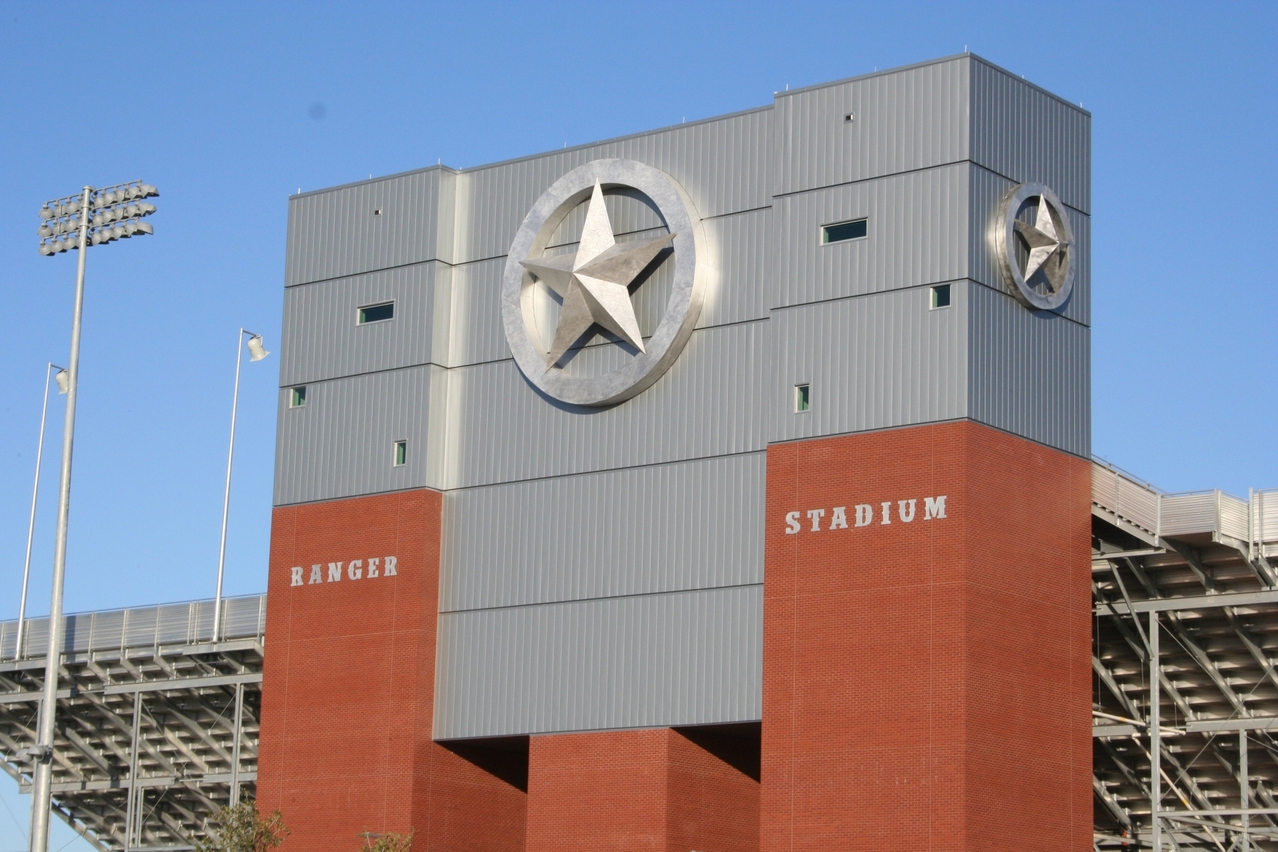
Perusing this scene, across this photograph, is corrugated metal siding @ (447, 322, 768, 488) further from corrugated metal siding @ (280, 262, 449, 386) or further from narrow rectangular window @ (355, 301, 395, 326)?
narrow rectangular window @ (355, 301, 395, 326)

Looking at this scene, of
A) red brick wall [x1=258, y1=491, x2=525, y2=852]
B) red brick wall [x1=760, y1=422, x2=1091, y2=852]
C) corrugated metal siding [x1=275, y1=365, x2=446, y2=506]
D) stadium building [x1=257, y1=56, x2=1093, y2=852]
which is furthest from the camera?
corrugated metal siding [x1=275, y1=365, x2=446, y2=506]

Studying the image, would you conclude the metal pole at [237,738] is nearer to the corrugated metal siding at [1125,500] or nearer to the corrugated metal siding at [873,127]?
the corrugated metal siding at [873,127]

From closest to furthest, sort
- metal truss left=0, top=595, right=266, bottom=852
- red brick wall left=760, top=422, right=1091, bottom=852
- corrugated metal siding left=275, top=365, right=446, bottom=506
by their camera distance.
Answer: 1. red brick wall left=760, top=422, right=1091, bottom=852
2. corrugated metal siding left=275, top=365, right=446, bottom=506
3. metal truss left=0, top=595, right=266, bottom=852

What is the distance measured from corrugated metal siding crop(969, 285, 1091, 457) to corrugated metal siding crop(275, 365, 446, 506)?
61.1ft

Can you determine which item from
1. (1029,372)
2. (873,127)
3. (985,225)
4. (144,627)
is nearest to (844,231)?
(873,127)

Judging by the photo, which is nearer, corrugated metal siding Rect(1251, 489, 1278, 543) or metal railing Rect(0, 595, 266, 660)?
corrugated metal siding Rect(1251, 489, 1278, 543)

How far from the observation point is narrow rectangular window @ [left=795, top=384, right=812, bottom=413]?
62562 millimetres

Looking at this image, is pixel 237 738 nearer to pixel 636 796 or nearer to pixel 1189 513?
pixel 636 796

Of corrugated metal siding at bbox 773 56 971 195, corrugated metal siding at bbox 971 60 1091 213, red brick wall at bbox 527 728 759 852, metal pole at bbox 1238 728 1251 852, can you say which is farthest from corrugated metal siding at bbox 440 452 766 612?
metal pole at bbox 1238 728 1251 852

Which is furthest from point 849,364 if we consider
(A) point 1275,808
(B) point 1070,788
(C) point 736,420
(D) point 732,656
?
(A) point 1275,808

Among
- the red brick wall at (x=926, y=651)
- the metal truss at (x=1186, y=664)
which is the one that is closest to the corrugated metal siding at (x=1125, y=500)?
the metal truss at (x=1186, y=664)

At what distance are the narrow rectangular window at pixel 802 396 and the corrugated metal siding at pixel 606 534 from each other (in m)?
2.07

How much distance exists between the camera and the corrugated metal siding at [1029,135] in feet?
203

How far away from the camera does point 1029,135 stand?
63.9 meters
